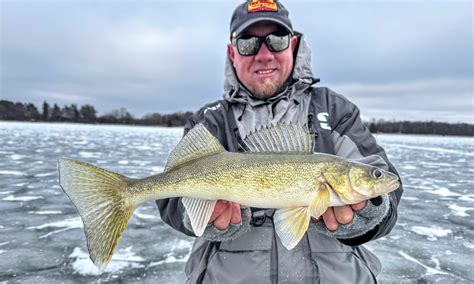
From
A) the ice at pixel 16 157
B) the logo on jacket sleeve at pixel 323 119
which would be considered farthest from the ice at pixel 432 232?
the ice at pixel 16 157

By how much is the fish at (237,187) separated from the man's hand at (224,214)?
2.5 inches

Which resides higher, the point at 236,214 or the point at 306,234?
the point at 236,214

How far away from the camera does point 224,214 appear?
237 centimetres

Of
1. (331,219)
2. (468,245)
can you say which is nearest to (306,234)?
(331,219)

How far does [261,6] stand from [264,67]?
0.58 metres

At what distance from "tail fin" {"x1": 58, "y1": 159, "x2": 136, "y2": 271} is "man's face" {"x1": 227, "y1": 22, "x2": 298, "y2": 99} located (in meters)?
1.47

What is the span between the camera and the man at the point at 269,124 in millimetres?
2422

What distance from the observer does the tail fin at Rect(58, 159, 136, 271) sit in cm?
229

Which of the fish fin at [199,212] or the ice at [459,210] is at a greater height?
the fish fin at [199,212]

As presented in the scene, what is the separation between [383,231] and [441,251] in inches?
101

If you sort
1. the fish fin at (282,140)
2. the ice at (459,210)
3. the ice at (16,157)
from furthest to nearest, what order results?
the ice at (16,157) → the ice at (459,210) → the fish fin at (282,140)

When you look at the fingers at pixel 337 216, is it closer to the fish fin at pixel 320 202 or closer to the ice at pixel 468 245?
the fish fin at pixel 320 202

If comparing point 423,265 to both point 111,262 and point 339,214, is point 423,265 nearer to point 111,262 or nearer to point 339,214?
point 339,214

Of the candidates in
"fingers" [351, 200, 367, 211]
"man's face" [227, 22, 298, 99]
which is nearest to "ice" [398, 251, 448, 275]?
"fingers" [351, 200, 367, 211]
